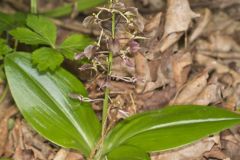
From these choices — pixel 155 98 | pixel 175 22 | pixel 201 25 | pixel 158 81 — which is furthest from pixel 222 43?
pixel 155 98

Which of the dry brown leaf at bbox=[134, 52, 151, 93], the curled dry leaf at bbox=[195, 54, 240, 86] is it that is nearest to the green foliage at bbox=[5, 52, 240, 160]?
the dry brown leaf at bbox=[134, 52, 151, 93]

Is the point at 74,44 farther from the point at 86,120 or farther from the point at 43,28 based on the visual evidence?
the point at 86,120

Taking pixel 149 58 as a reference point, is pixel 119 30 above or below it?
above

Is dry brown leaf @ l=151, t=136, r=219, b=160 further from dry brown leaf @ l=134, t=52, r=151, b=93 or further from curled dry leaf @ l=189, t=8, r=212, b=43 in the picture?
curled dry leaf @ l=189, t=8, r=212, b=43

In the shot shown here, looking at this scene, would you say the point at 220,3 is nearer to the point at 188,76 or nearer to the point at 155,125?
the point at 188,76

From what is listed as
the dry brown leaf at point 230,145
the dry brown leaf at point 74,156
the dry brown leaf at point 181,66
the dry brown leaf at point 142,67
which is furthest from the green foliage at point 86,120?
→ the dry brown leaf at point 181,66

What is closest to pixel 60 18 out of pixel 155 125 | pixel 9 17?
pixel 9 17
